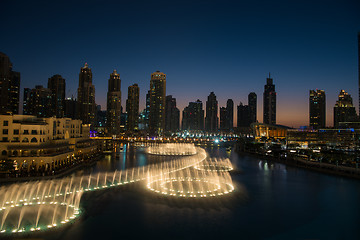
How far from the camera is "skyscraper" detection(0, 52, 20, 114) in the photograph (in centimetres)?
10606

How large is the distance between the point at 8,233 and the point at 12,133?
20818 mm

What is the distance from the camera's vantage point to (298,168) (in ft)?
131

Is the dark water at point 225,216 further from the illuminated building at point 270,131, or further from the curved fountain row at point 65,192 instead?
the illuminated building at point 270,131

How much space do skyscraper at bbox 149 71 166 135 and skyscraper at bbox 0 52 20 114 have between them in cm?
8902

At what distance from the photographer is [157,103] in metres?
186

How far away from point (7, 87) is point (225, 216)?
410 ft

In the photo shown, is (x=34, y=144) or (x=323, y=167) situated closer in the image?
(x=34, y=144)

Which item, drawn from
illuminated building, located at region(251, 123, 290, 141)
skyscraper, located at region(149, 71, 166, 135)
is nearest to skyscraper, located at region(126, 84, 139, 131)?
skyscraper, located at region(149, 71, 166, 135)

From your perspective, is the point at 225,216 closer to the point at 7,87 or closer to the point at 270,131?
the point at 270,131

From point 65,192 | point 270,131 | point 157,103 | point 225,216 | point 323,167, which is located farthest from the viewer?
point 157,103

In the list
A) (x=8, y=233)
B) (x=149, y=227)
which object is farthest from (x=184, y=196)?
(x=8, y=233)

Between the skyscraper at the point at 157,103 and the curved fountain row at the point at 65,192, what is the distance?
154m

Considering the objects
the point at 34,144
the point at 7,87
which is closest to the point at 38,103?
the point at 7,87

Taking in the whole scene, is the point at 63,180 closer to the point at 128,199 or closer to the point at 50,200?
the point at 50,200
